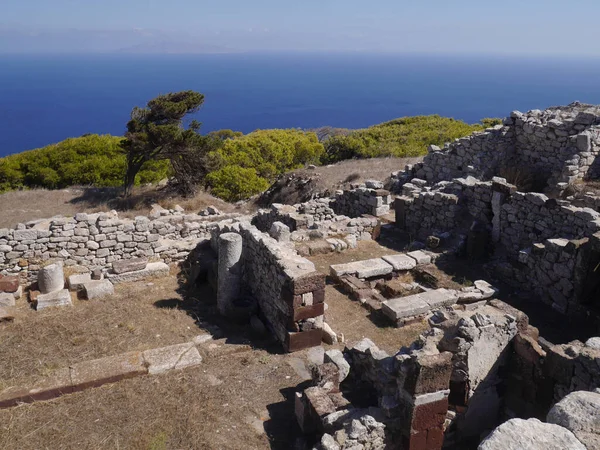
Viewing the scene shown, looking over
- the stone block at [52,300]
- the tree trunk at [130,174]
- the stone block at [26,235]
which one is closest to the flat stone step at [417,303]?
the stone block at [52,300]

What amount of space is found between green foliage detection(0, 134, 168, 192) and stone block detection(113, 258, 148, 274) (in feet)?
59.1

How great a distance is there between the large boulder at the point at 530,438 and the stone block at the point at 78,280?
1022 centimetres

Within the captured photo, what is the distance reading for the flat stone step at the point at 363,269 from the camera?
1200 centimetres

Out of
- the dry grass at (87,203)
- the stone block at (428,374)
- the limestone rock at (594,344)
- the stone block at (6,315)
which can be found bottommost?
the dry grass at (87,203)

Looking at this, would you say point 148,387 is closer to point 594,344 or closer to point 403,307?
point 403,307

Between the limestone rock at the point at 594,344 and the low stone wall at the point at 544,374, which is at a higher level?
the limestone rock at the point at 594,344

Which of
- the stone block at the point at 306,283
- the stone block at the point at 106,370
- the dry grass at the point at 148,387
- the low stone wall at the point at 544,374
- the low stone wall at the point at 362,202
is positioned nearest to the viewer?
the low stone wall at the point at 544,374

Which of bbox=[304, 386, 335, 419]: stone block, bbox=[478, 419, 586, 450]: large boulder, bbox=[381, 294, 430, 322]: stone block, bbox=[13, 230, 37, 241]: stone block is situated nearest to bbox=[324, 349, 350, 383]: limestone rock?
bbox=[304, 386, 335, 419]: stone block

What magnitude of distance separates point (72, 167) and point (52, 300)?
20574 mm

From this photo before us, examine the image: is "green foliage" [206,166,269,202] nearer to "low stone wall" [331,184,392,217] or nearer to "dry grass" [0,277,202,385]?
"low stone wall" [331,184,392,217]

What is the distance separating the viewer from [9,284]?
11352 mm

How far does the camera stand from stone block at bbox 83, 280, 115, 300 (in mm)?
11250

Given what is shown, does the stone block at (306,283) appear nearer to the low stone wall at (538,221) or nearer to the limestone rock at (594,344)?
the limestone rock at (594,344)

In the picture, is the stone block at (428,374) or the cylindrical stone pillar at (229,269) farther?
the cylindrical stone pillar at (229,269)
